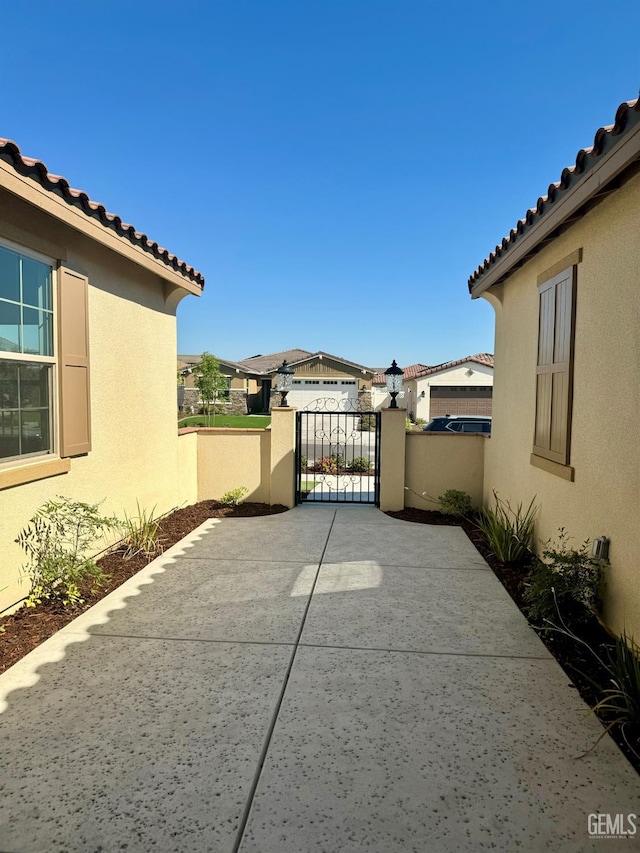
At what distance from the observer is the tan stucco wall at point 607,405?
346 cm

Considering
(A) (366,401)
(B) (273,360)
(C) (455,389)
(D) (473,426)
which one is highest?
(B) (273,360)

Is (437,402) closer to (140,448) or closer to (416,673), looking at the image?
(140,448)

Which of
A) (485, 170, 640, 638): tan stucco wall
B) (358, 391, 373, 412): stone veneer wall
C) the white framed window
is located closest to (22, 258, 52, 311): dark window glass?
the white framed window

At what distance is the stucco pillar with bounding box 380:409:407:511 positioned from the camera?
8438 millimetres

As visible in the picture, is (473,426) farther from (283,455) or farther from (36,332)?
(36,332)

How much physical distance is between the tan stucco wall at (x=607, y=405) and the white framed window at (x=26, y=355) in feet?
16.3

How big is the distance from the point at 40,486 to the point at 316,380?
29866 mm

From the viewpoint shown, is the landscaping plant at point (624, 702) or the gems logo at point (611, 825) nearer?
the gems logo at point (611, 825)

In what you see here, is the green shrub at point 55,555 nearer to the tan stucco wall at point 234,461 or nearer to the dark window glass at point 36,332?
the dark window glass at point 36,332

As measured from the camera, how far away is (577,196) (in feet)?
12.9

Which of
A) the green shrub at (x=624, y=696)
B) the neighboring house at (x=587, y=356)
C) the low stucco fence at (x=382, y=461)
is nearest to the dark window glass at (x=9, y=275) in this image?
the low stucco fence at (x=382, y=461)

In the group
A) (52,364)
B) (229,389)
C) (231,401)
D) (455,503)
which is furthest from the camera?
(229,389)

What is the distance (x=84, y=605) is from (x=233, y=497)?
406 centimetres

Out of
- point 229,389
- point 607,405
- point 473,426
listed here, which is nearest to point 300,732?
point 607,405
